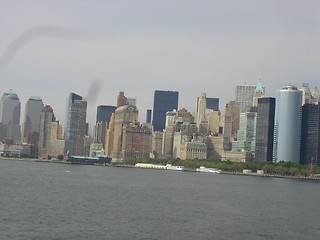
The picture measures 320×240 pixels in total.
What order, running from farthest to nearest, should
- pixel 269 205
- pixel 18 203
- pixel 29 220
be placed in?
1. pixel 269 205
2. pixel 18 203
3. pixel 29 220

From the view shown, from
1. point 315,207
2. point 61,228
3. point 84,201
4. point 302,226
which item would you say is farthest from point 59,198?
point 315,207

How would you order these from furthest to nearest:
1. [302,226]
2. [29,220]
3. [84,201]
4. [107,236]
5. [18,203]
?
1. [84,201]
2. [18,203]
3. [302,226]
4. [29,220]
5. [107,236]

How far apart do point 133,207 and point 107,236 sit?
2249 cm

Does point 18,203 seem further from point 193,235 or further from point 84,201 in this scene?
point 193,235

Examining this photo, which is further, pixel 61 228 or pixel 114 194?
pixel 114 194

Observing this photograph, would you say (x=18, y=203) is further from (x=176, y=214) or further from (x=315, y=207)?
(x=315, y=207)

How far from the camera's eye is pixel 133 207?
7881 centimetres

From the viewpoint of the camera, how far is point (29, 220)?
2470 inches

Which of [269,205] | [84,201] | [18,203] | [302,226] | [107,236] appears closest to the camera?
[107,236]

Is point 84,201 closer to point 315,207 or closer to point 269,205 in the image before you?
point 269,205

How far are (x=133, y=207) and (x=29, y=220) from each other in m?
18.8

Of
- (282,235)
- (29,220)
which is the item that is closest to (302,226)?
(282,235)

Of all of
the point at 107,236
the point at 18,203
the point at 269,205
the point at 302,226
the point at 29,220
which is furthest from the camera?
the point at 269,205

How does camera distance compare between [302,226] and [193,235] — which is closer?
[193,235]
